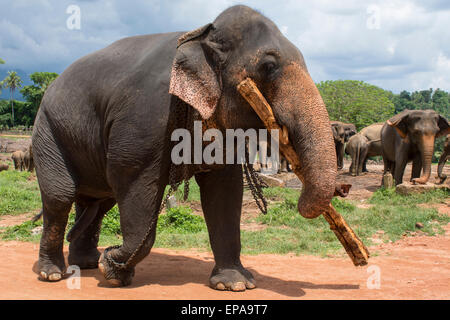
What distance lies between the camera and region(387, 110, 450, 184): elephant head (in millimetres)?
12795

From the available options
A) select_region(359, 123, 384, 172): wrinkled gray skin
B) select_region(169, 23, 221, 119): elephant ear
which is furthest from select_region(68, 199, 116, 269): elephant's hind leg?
select_region(359, 123, 384, 172): wrinkled gray skin

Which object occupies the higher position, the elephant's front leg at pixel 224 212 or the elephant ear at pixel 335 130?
the elephant ear at pixel 335 130

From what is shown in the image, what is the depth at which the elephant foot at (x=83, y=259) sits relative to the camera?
19.0ft

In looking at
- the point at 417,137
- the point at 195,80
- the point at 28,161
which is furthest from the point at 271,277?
the point at 28,161

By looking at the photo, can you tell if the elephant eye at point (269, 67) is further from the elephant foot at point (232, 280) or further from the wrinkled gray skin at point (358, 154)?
the wrinkled gray skin at point (358, 154)

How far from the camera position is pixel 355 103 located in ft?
125

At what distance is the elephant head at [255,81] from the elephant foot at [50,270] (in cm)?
238

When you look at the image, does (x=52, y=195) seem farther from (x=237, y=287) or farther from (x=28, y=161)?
(x=28, y=161)

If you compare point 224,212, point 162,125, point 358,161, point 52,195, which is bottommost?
point 224,212

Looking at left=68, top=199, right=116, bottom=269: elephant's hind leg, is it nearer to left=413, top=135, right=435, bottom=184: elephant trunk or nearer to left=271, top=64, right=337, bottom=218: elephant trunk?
left=271, top=64, right=337, bottom=218: elephant trunk

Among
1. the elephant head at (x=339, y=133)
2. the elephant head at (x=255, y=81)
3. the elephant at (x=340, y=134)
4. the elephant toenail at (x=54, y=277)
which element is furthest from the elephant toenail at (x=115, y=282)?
the elephant head at (x=339, y=133)

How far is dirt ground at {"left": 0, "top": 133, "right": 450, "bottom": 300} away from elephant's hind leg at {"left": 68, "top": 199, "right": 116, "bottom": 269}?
0.68 feet

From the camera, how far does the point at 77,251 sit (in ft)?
19.3

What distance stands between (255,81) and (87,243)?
332 centimetres
